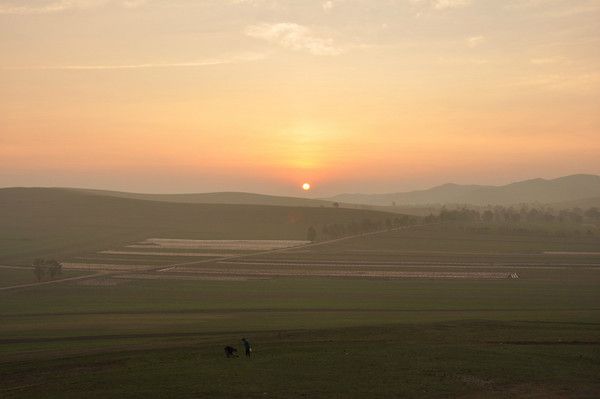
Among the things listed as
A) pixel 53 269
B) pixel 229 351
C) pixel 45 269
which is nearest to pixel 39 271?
pixel 53 269

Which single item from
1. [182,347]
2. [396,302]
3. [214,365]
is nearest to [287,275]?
[396,302]

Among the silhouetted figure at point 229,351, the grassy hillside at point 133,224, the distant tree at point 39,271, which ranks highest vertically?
the grassy hillside at point 133,224

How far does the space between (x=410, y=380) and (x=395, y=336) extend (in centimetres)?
1119

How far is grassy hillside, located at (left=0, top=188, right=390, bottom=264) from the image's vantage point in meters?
145

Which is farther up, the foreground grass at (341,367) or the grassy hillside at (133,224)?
the grassy hillside at (133,224)

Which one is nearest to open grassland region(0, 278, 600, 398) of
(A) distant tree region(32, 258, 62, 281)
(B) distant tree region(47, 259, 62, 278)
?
(A) distant tree region(32, 258, 62, 281)

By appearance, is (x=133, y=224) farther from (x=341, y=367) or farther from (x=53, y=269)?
(x=341, y=367)

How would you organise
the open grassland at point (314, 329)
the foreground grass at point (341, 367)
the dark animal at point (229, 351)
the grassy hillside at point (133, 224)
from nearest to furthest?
the foreground grass at point (341, 367) < the open grassland at point (314, 329) < the dark animal at point (229, 351) < the grassy hillside at point (133, 224)

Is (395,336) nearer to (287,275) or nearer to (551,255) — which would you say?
(287,275)

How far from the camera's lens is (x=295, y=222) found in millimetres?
183375

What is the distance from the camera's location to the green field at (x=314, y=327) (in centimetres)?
2689

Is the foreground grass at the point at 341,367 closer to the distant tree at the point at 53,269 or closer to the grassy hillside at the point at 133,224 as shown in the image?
the distant tree at the point at 53,269

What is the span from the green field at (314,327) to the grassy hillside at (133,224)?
4266 cm

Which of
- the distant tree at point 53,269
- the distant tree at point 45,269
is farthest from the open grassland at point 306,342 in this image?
the distant tree at point 53,269
